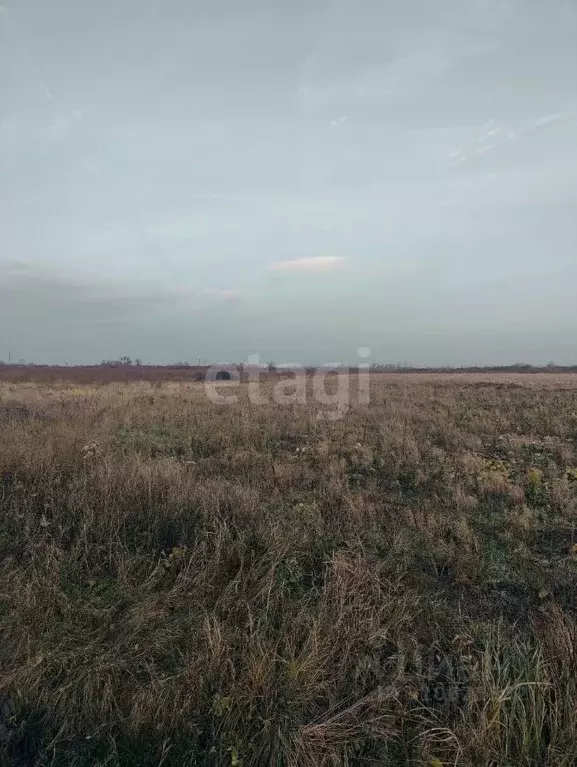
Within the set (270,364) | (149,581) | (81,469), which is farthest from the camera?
(270,364)

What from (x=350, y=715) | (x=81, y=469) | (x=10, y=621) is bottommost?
(x=350, y=715)

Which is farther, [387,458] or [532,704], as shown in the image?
[387,458]

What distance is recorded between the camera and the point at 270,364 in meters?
52.7

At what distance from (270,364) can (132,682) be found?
50.1m

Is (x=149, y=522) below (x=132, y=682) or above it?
above

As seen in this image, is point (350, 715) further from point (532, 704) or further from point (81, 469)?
point (81, 469)

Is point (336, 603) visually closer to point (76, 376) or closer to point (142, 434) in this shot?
point (142, 434)

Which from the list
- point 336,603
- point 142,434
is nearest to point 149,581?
point 336,603

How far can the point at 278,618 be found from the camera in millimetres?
3213

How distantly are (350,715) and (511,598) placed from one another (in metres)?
1.79

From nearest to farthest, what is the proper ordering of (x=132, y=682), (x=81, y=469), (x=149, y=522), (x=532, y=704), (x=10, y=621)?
(x=532, y=704)
(x=132, y=682)
(x=10, y=621)
(x=149, y=522)
(x=81, y=469)

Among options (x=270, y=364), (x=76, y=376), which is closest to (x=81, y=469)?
(x=76, y=376)

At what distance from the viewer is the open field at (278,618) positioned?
242 cm

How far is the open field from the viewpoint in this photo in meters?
2.42
